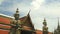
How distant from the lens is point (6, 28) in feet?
111

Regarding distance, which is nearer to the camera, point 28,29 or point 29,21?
point 28,29

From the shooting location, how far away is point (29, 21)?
42.0m

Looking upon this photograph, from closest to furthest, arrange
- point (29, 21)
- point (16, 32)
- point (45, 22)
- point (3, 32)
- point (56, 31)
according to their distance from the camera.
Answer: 1. point (16, 32)
2. point (3, 32)
3. point (45, 22)
4. point (29, 21)
5. point (56, 31)

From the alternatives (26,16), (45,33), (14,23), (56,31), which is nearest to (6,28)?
(14,23)

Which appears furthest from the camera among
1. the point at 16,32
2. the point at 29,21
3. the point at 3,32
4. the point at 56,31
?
the point at 56,31

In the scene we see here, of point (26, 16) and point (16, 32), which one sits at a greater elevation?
point (26, 16)

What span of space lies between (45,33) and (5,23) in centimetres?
1053

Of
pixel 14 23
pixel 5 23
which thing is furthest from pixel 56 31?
pixel 14 23

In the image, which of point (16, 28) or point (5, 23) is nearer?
point (16, 28)

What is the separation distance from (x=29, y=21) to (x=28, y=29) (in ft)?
10.6

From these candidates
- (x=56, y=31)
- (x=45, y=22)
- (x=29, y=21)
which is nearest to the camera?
(x=45, y=22)

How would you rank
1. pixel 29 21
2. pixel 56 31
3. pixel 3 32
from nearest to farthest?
pixel 3 32 < pixel 29 21 < pixel 56 31

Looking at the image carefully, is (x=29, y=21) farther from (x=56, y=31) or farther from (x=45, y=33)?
(x=56, y=31)

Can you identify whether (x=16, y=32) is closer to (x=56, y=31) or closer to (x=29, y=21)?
(x=29, y=21)
